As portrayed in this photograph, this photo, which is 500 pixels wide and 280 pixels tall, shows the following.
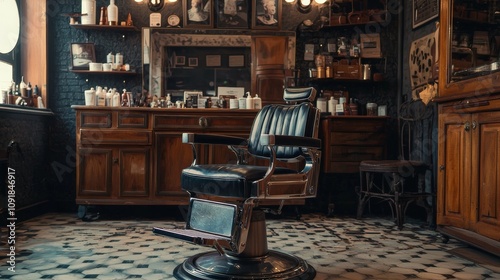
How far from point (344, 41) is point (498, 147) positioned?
260 cm

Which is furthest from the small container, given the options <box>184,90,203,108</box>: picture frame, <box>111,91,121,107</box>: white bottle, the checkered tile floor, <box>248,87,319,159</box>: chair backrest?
<box>111,91,121,107</box>: white bottle

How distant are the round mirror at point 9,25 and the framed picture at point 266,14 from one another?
2539 millimetres

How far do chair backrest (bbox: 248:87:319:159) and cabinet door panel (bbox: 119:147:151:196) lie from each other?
1673mm

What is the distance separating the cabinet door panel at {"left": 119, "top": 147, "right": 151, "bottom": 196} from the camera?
4301 millimetres

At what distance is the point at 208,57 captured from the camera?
502 centimetres

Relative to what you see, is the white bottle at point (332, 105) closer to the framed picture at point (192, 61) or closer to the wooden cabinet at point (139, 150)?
the wooden cabinet at point (139, 150)

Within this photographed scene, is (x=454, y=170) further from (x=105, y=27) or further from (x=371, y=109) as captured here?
(x=105, y=27)

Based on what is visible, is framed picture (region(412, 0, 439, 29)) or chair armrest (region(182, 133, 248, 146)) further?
framed picture (region(412, 0, 439, 29))

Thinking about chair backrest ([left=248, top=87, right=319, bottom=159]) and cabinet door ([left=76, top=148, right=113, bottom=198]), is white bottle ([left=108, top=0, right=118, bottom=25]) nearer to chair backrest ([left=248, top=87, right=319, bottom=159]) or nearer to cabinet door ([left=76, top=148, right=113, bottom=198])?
cabinet door ([left=76, top=148, right=113, bottom=198])

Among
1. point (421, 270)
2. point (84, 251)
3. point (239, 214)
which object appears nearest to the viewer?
point (239, 214)

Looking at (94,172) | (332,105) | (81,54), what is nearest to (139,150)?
(94,172)

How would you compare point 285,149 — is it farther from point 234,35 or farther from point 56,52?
point 56,52

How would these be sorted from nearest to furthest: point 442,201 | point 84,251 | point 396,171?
1. point 84,251
2. point 442,201
3. point 396,171

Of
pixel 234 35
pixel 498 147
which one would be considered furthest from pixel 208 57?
pixel 498 147
